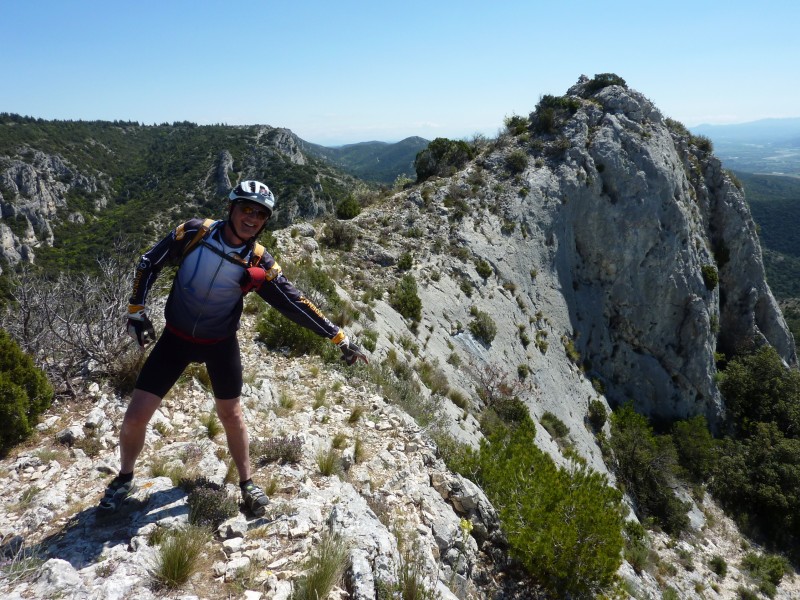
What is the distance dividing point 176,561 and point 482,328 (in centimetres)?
Answer: 1277

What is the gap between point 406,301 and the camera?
12.9 m

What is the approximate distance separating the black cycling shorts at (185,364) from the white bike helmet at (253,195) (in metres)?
1.17

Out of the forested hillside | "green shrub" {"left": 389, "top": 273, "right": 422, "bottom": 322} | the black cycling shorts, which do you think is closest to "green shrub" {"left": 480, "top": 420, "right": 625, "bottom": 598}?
the black cycling shorts

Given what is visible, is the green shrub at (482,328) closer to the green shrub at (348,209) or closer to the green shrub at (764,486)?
the green shrub at (348,209)

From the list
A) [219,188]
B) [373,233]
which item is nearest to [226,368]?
[373,233]

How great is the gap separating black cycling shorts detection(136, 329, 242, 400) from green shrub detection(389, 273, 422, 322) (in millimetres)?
9066

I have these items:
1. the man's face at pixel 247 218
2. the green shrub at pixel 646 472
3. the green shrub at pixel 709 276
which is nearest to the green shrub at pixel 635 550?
the green shrub at pixel 646 472

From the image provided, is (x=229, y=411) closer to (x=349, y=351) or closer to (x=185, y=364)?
(x=185, y=364)

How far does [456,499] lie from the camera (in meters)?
5.22

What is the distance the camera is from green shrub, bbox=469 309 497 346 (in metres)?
14.7

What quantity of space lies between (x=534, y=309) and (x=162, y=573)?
688 inches

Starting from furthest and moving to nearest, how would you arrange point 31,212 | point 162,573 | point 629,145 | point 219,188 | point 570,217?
1. point 219,188
2. point 31,212
3. point 629,145
4. point 570,217
5. point 162,573

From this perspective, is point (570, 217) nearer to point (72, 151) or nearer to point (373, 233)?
point (373, 233)

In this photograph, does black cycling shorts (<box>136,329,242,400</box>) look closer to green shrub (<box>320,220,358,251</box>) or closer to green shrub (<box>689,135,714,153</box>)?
green shrub (<box>320,220,358,251</box>)
